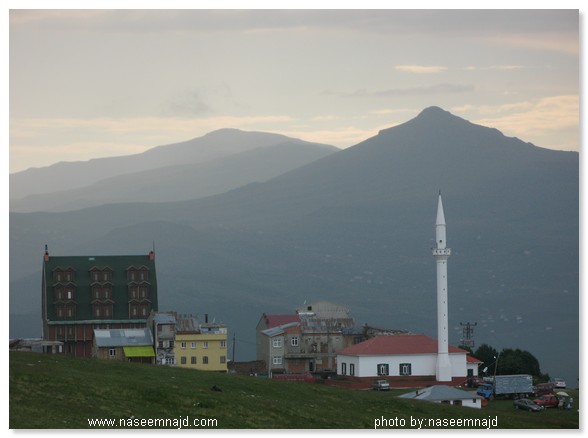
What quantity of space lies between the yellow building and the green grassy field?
1420 inches

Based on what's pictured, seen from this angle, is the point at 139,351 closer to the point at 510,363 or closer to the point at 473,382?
the point at 473,382

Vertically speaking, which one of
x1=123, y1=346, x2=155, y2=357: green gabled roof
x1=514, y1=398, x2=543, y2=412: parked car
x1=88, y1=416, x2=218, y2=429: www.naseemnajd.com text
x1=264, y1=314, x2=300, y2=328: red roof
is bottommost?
x1=514, y1=398, x2=543, y2=412: parked car

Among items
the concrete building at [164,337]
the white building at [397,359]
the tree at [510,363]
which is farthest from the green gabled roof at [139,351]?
the tree at [510,363]

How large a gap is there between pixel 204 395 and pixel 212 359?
5148 centimetres

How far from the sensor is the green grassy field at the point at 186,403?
195 ft

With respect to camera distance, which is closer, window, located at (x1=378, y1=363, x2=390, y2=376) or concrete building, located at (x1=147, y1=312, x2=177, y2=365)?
window, located at (x1=378, y1=363, x2=390, y2=376)

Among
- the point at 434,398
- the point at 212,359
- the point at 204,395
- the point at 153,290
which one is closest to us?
the point at 204,395

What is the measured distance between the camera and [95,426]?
188ft

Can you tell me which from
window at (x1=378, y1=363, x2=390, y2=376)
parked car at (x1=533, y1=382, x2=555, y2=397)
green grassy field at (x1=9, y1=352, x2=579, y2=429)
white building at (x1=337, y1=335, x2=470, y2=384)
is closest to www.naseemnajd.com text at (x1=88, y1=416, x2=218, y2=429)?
green grassy field at (x1=9, y1=352, x2=579, y2=429)

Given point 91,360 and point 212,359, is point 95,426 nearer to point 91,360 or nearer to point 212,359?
point 91,360

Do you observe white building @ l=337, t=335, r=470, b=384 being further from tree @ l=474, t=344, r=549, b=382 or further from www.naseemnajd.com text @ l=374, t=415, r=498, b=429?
www.naseemnajd.com text @ l=374, t=415, r=498, b=429

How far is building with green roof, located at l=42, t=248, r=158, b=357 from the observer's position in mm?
130125
